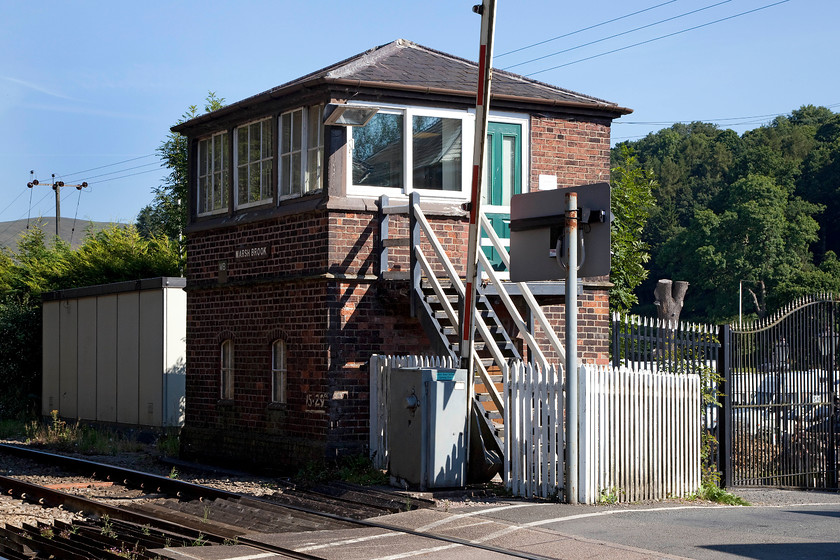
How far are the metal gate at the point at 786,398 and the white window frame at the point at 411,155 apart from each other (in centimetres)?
420

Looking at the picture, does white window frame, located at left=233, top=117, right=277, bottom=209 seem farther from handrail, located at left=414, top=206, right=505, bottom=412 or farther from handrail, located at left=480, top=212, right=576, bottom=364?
handrail, located at left=480, top=212, right=576, bottom=364

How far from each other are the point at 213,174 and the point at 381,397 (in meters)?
5.40

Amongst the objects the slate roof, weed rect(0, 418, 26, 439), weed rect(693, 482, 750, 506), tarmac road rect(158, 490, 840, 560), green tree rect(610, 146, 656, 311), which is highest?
the slate roof

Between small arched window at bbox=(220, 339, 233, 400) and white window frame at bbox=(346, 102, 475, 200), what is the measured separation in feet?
11.9

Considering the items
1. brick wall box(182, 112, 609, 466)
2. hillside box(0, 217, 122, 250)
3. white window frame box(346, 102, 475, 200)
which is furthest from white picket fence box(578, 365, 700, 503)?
hillside box(0, 217, 122, 250)

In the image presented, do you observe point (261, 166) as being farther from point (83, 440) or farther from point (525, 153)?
point (83, 440)

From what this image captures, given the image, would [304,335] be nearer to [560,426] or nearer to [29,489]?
[29,489]

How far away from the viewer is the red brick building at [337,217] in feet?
46.5

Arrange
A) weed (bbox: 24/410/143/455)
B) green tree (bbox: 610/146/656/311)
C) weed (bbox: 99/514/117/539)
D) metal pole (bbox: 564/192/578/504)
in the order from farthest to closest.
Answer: green tree (bbox: 610/146/656/311)
weed (bbox: 24/410/143/455)
metal pole (bbox: 564/192/578/504)
weed (bbox: 99/514/117/539)

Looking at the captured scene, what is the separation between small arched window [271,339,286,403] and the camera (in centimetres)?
1518

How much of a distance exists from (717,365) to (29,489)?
27.6 feet

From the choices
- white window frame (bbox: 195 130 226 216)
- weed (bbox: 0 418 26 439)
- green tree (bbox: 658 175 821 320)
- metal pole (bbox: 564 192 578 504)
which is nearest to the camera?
metal pole (bbox: 564 192 578 504)

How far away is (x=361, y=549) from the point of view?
810 centimetres

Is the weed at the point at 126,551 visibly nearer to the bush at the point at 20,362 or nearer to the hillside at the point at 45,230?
the bush at the point at 20,362
